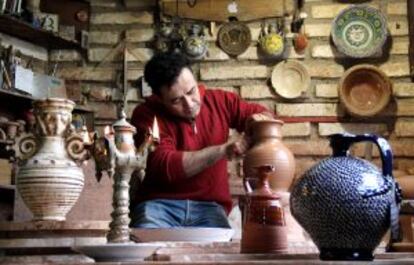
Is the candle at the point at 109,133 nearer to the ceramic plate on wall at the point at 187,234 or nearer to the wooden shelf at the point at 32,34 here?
the ceramic plate on wall at the point at 187,234

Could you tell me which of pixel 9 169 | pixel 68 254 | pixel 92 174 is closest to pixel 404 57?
pixel 92 174

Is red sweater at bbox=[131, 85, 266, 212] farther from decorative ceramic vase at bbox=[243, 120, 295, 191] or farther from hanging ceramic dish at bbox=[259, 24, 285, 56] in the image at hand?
hanging ceramic dish at bbox=[259, 24, 285, 56]

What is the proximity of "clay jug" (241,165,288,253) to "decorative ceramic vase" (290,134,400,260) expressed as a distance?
0.73ft

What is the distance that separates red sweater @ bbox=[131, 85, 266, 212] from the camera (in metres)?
3.09

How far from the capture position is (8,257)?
2.16 meters

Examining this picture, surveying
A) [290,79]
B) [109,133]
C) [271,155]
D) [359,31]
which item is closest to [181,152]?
[271,155]

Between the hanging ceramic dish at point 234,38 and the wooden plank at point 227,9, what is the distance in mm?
66

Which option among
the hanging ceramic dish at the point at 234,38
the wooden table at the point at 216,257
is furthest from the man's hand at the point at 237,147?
the hanging ceramic dish at the point at 234,38

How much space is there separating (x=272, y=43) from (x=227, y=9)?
455mm

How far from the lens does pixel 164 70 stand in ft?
10.5

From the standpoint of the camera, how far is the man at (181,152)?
306cm

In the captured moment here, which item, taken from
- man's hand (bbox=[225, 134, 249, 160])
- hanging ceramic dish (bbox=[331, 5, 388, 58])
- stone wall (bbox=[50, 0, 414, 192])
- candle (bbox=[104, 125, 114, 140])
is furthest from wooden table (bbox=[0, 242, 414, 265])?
hanging ceramic dish (bbox=[331, 5, 388, 58])

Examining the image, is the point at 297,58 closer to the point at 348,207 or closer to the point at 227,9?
the point at 227,9

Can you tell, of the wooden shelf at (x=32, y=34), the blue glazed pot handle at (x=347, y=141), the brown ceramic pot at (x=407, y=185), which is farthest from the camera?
the wooden shelf at (x=32, y=34)
